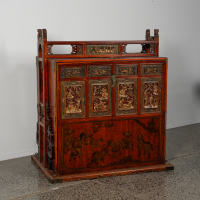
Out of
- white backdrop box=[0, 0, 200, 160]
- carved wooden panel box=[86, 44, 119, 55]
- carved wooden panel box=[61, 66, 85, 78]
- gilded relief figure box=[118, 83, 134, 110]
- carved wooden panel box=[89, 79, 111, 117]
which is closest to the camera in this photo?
carved wooden panel box=[61, 66, 85, 78]

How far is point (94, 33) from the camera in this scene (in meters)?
4.90

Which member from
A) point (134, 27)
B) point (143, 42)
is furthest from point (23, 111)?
point (134, 27)

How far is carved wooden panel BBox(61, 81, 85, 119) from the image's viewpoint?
11.8 ft

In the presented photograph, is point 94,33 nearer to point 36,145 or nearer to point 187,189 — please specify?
point 36,145

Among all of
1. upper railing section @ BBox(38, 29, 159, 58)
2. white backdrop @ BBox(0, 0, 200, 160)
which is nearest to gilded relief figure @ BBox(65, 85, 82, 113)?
upper railing section @ BBox(38, 29, 159, 58)

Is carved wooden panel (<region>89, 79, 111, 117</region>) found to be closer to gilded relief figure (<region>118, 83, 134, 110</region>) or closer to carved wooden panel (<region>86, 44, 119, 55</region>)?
gilded relief figure (<region>118, 83, 134, 110</region>)

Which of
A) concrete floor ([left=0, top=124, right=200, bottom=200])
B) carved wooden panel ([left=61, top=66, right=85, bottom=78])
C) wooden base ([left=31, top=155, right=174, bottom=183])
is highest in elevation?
carved wooden panel ([left=61, top=66, right=85, bottom=78])

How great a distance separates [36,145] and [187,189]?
1.99m

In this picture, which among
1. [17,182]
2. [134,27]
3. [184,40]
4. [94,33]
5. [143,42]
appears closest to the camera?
[17,182]

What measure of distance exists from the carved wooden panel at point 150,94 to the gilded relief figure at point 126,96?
0.12m

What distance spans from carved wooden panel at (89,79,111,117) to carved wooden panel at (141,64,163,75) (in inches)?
15.7

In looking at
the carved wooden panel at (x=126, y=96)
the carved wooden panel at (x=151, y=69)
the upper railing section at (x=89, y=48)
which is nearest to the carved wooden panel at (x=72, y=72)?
the upper railing section at (x=89, y=48)

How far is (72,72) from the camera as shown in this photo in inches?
141

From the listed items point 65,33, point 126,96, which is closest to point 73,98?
point 126,96
